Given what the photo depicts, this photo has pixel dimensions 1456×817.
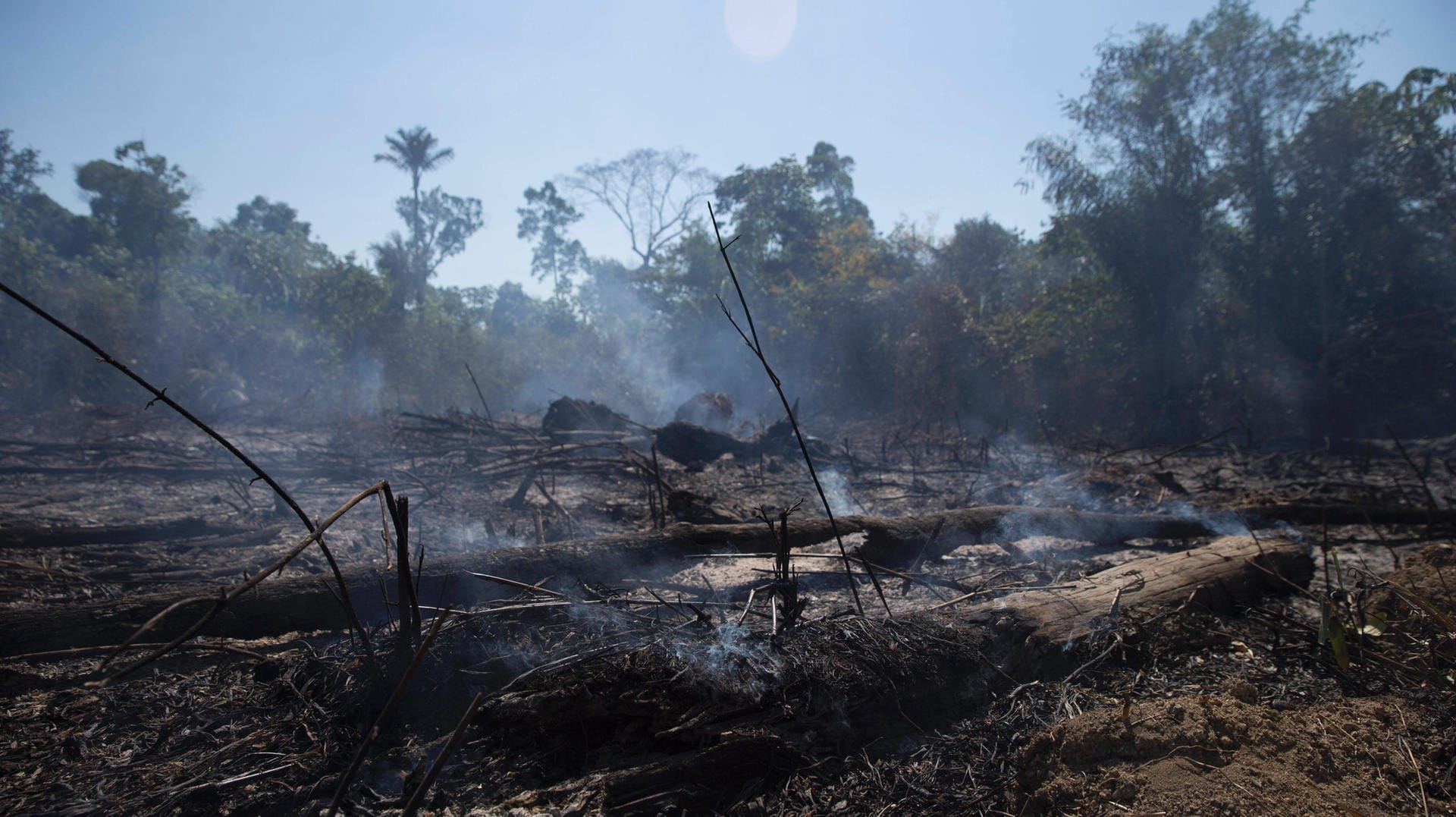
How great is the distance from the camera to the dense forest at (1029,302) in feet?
35.9

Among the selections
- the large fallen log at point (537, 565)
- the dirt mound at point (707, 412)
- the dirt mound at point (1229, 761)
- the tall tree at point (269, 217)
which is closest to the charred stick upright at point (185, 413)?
the large fallen log at point (537, 565)

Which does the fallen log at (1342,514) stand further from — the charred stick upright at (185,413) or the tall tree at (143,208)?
the tall tree at (143,208)

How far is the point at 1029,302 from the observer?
52.8ft

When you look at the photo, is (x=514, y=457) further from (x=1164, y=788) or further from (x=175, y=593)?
(x=1164, y=788)

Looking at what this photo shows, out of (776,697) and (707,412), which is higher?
(707,412)

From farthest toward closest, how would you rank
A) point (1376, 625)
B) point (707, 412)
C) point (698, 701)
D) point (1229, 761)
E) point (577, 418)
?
1. point (707, 412)
2. point (577, 418)
3. point (1376, 625)
4. point (698, 701)
5. point (1229, 761)

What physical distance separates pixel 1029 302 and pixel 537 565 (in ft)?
50.4

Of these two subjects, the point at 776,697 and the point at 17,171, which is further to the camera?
the point at 17,171

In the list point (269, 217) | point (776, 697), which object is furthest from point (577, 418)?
point (269, 217)

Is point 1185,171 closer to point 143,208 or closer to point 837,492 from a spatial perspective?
point 837,492

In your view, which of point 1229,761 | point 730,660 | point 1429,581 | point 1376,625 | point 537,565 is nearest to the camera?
point 1229,761

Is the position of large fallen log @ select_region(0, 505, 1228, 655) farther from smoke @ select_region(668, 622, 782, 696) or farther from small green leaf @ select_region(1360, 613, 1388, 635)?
small green leaf @ select_region(1360, 613, 1388, 635)

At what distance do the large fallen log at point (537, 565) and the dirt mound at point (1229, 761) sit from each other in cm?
209

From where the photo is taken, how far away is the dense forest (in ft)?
35.9
